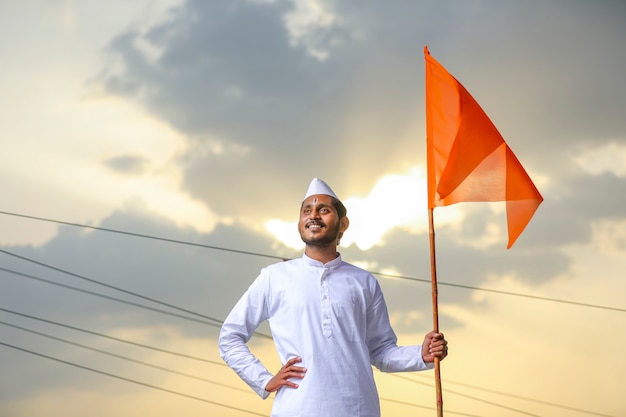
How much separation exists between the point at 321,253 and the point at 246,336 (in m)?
0.72

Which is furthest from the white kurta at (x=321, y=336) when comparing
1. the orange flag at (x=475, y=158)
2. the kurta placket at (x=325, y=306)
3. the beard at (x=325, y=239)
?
the orange flag at (x=475, y=158)

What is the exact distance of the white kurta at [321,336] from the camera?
4.38m

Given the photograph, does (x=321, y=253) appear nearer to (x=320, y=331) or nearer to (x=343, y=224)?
(x=343, y=224)

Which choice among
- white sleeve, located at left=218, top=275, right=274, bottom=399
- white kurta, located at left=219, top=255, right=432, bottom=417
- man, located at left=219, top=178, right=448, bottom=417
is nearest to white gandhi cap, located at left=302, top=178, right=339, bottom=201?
man, located at left=219, top=178, right=448, bottom=417

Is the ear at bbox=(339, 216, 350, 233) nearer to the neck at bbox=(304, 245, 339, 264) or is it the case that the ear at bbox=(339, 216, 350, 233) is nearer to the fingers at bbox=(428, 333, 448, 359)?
the neck at bbox=(304, 245, 339, 264)

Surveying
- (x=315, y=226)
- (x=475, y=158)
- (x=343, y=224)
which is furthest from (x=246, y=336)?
(x=475, y=158)

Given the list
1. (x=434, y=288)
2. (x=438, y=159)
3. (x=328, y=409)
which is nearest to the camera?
(x=328, y=409)

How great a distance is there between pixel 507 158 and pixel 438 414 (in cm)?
181

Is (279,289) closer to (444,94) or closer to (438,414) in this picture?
(438,414)

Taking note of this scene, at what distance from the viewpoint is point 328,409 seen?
4.32 meters

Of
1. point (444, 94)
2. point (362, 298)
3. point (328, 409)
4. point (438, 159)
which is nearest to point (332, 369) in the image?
point (328, 409)

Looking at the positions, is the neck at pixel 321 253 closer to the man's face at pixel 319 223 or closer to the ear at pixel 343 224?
the man's face at pixel 319 223

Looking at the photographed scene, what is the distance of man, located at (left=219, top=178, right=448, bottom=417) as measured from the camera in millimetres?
4387

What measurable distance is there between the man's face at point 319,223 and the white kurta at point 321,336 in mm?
135
